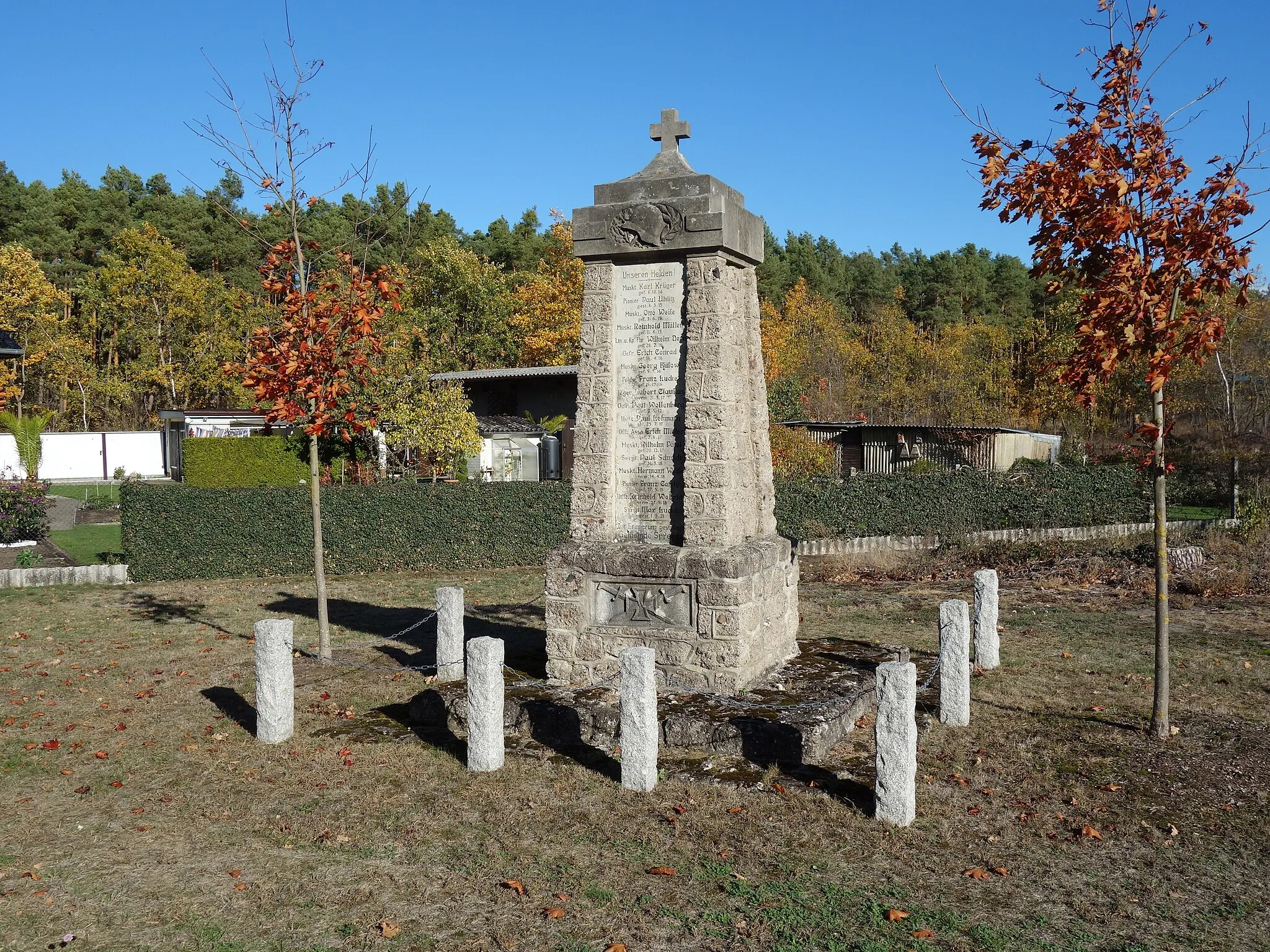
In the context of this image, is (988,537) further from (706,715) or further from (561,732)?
(561,732)

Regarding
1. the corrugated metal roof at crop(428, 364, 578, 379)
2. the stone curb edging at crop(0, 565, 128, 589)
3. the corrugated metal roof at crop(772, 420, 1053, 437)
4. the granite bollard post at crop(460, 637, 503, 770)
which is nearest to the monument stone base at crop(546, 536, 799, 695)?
the granite bollard post at crop(460, 637, 503, 770)

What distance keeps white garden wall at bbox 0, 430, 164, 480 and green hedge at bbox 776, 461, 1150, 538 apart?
35.5 metres

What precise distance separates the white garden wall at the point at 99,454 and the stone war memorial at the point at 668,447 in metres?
41.9

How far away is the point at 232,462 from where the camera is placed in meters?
25.6

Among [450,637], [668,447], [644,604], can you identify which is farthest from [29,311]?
[644,604]

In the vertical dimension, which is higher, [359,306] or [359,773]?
[359,306]

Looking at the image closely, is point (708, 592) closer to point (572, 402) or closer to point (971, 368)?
point (572, 402)

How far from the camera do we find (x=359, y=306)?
10.2 meters

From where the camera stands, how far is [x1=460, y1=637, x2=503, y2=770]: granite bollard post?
7.01 m

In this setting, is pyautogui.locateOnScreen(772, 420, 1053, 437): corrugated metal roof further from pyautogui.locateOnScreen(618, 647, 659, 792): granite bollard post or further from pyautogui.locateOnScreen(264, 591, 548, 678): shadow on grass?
pyautogui.locateOnScreen(618, 647, 659, 792): granite bollard post

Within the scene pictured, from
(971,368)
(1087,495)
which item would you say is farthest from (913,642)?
(971,368)

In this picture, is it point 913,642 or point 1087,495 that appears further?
point 1087,495

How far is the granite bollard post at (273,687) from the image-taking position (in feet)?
25.5

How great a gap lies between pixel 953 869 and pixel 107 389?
167 feet
